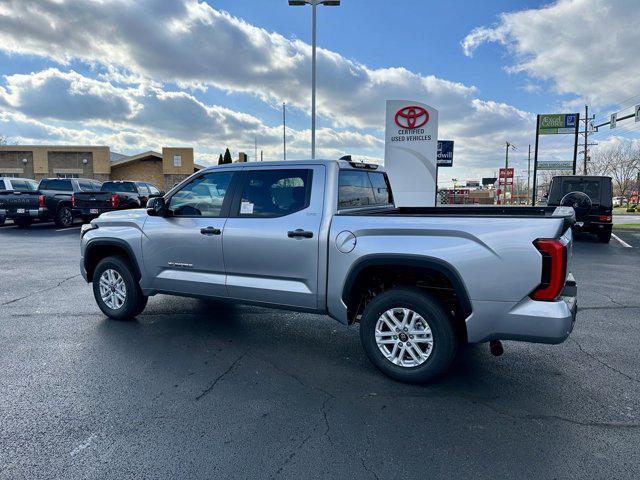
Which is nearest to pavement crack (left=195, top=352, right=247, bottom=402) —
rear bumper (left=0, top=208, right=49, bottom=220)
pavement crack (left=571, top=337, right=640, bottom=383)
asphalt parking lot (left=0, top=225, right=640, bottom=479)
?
asphalt parking lot (left=0, top=225, right=640, bottom=479)

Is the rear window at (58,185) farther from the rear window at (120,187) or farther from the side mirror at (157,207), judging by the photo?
the side mirror at (157,207)

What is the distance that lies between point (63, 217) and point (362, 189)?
15.2 metres

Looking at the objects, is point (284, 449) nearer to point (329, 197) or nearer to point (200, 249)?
point (329, 197)

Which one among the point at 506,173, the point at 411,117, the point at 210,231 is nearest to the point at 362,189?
the point at 210,231

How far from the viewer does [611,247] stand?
11977 mm

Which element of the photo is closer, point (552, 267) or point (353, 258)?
point (552, 267)

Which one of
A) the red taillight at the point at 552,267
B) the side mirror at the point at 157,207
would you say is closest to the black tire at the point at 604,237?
the red taillight at the point at 552,267

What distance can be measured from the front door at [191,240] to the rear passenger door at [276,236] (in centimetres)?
16

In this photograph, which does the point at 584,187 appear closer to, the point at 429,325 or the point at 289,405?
the point at 429,325

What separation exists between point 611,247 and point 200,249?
12.2 metres

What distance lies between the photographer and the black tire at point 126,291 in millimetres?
5031

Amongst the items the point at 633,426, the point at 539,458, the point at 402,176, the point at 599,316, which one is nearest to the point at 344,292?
the point at 539,458

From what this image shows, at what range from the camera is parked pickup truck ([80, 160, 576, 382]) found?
3.03 m

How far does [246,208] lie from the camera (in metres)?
4.26
